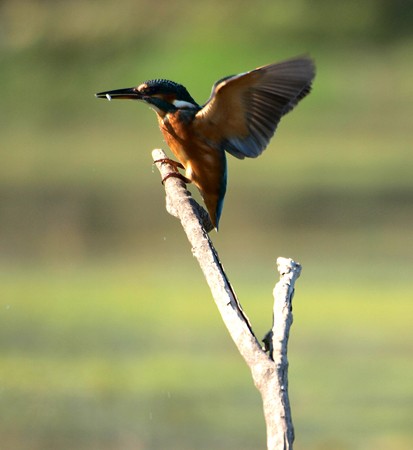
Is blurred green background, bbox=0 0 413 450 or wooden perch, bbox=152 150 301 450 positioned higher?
blurred green background, bbox=0 0 413 450

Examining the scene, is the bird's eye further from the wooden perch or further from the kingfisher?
the wooden perch

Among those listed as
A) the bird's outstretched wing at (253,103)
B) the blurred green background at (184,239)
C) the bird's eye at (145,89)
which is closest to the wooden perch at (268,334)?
the bird's outstretched wing at (253,103)

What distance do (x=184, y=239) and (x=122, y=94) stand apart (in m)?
4.64

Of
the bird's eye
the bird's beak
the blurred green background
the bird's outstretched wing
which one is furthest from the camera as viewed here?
the blurred green background

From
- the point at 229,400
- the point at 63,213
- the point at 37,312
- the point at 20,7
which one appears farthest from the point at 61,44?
the point at 229,400

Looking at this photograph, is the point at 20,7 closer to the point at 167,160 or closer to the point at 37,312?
the point at 37,312

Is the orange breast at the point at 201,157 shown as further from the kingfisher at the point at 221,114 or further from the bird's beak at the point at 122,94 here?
the bird's beak at the point at 122,94

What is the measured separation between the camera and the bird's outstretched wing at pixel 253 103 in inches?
89.0

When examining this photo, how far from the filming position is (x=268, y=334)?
1.77m

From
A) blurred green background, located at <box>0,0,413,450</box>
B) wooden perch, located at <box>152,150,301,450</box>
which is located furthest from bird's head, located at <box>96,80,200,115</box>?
blurred green background, located at <box>0,0,413,450</box>

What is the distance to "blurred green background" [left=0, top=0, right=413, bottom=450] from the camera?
178 inches

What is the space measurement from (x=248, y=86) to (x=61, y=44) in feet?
34.2

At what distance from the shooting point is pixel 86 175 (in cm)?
862

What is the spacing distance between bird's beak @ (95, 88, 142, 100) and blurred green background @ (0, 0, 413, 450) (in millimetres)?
1928
